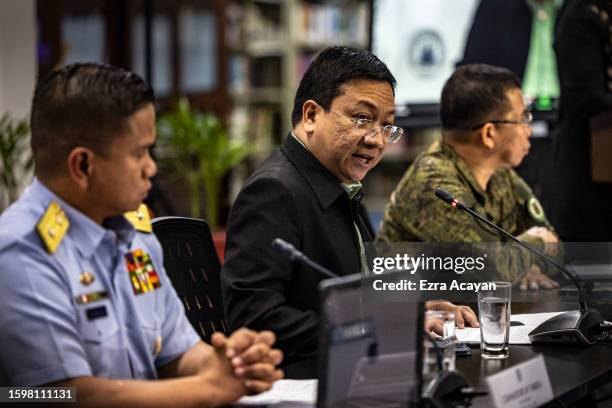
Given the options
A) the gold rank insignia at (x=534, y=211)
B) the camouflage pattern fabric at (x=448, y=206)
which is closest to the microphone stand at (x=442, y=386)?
the camouflage pattern fabric at (x=448, y=206)

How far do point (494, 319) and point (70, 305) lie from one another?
1.01 m

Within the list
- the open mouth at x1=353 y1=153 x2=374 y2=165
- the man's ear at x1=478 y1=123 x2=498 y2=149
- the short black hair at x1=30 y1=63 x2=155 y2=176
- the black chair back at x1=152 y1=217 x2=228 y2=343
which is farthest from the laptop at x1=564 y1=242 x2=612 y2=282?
the short black hair at x1=30 y1=63 x2=155 y2=176

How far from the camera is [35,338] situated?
149cm

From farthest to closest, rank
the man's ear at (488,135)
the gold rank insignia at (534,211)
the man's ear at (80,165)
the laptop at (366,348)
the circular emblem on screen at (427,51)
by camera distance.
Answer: the circular emblem on screen at (427,51) < the gold rank insignia at (534,211) < the man's ear at (488,135) < the man's ear at (80,165) < the laptop at (366,348)

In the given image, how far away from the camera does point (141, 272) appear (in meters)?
1.70

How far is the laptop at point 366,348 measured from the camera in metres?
1.46

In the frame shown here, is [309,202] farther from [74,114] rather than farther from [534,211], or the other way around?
[534,211]

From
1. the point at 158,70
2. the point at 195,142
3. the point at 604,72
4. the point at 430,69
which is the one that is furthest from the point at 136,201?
the point at 158,70

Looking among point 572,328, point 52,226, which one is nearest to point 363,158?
point 572,328

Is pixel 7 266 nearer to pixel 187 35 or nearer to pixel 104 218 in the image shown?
pixel 104 218

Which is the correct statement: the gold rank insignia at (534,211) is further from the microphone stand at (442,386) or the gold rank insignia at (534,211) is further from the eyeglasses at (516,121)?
the microphone stand at (442,386)

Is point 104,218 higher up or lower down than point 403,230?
higher up

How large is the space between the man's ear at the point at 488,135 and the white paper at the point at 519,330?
31.9 inches

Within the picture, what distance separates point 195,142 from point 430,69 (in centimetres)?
191
